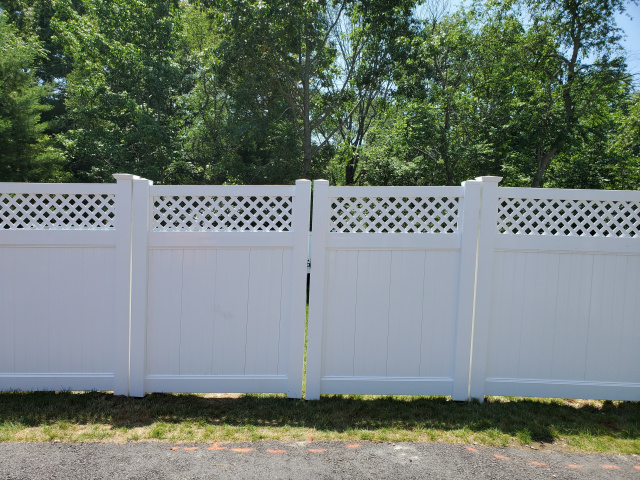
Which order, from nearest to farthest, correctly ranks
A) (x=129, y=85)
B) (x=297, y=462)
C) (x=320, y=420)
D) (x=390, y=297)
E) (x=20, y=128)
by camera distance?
(x=297, y=462) < (x=320, y=420) < (x=390, y=297) < (x=20, y=128) < (x=129, y=85)

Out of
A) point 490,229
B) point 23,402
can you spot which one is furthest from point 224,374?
point 490,229

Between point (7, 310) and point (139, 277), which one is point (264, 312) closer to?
point (139, 277)

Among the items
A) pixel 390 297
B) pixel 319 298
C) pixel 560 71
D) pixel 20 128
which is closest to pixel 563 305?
pixel 390 297

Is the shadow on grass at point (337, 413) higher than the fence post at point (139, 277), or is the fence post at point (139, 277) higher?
the fence post at point (139, 277)

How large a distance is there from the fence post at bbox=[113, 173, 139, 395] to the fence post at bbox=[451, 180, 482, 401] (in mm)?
2567

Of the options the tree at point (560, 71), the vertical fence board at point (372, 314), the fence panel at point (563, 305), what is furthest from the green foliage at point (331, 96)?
the vertical fence board at point (372, 314)

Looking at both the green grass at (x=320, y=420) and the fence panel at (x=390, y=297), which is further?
the fence panel at (x=390, y=297)

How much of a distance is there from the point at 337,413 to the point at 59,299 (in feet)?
7.66

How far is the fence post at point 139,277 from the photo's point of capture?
3822 mm

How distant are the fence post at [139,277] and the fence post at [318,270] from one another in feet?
4.22

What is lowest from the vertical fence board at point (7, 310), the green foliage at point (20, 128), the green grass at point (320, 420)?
the green grass at point (320, 420)

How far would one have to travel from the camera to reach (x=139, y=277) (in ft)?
12.6

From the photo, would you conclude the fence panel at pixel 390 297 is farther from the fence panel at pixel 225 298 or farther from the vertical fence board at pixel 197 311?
the vertical fence board at pixel 197 311

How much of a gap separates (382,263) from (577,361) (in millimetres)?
1756
